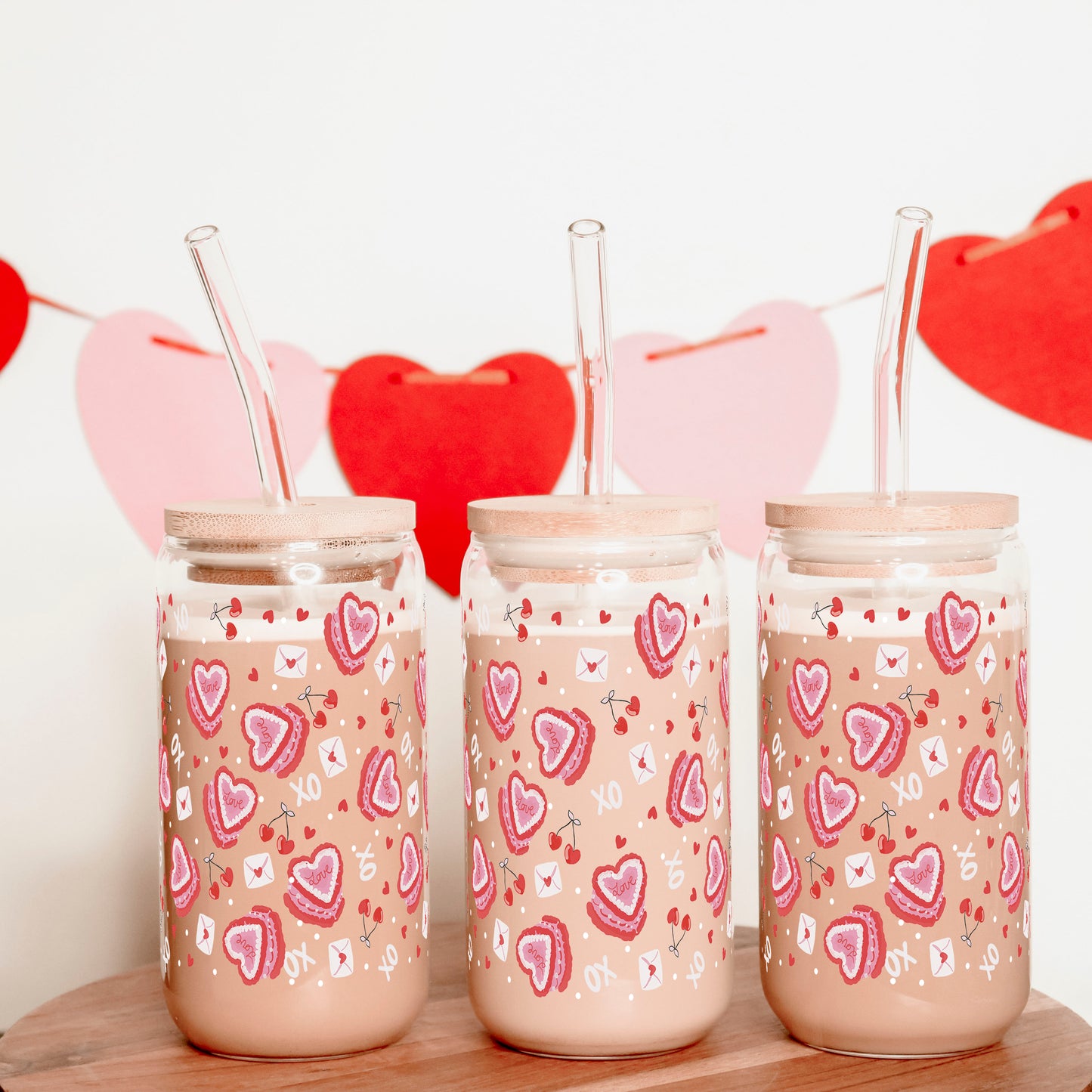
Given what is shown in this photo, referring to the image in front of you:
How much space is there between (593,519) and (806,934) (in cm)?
26

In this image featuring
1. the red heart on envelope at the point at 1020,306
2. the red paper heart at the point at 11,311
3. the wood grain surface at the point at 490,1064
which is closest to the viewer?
the wood grain surface at the point at 490,1064

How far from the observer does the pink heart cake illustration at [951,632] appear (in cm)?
68

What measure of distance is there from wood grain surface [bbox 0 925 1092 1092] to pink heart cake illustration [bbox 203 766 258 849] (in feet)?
0.41

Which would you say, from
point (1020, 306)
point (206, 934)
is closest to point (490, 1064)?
point (206, 934)

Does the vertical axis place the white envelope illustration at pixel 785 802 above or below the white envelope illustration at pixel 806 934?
above

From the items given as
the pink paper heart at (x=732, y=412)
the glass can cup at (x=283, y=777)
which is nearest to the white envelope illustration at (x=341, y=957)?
the glass can cup at (x=283, y=777)

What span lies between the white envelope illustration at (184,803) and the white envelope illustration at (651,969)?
25 centimetres

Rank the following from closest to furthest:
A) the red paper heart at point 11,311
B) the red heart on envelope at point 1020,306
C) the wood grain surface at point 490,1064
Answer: the wood grain surface at point 490,1064, the red paper heart at point 11,311, the red heart on envelope at point 1020,306

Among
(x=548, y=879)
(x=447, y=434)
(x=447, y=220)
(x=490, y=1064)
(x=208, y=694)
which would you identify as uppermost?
(x=447, y=220)

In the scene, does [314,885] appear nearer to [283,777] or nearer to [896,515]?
[283,777]

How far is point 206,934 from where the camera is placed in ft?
2.27

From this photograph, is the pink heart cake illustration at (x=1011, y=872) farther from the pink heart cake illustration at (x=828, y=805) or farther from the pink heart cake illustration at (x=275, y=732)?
the pink heart cake illustration at (x=275, y=732)

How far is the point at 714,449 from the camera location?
1015 millimetres

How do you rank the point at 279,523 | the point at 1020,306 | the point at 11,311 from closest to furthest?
the point at 279,523 < the point at 11,311 < the point at 1020,306
